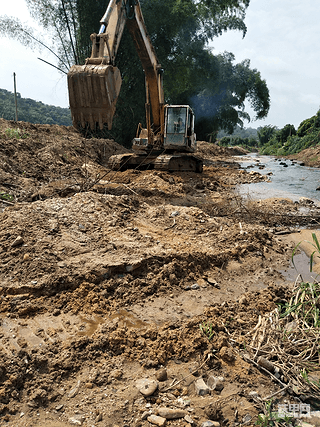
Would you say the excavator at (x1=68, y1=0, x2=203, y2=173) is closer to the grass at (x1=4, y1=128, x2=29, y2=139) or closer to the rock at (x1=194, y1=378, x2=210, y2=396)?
the grass at (x1=4, y1=128, x2=29, y2=139)

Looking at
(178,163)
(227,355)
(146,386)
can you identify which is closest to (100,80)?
(178,163)

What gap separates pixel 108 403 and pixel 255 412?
960mm

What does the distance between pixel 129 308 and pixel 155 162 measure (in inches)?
294

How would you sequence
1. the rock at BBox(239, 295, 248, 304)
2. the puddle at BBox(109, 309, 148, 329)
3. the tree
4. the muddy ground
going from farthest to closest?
1. the tree
2. the rock at BBox(239, 295, 248, 304)
3. the puddle at BBox(109, 309, 148, 329)
4. the muddy ground

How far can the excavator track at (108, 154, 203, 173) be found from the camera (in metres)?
10.4

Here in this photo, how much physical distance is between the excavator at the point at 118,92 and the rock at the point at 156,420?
5.44m

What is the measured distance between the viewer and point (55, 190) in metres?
6.82

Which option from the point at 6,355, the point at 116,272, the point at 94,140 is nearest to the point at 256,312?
the point at 116,272

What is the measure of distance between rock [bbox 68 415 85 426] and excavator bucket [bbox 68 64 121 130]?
510 centimetres

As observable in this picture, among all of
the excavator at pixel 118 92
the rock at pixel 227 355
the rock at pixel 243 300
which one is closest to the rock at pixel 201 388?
the rock at pixel 227 355

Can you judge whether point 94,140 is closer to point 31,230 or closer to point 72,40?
point 72,40

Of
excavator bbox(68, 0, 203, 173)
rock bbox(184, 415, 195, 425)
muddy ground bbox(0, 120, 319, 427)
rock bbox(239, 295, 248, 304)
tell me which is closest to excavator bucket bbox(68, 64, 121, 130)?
excavator bbox(68, 0, 203, 173)

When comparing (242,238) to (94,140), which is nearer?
(242,238)

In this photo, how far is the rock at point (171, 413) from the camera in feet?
6.88
